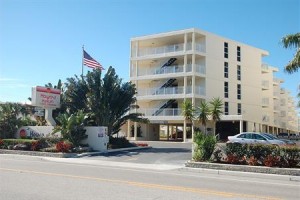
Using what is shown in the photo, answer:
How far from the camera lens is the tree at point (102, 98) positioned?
103 ft

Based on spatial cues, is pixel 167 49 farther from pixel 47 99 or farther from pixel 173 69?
pixel 47 99

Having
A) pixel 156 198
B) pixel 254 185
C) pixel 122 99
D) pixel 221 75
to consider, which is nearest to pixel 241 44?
pixel 221 75

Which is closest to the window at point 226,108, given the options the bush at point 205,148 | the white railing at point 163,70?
the white railing at point 163,70

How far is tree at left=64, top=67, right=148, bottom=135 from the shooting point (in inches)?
1234

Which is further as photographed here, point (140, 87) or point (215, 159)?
point (140, 87)

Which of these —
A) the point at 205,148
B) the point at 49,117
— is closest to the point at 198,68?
the point at 49,117

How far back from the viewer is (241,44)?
175ft

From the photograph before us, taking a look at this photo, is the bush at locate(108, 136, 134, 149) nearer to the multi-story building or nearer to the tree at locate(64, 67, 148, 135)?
the tree at locate(64, 67, 148, 135)

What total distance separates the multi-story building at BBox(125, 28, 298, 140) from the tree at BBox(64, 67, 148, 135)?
14224mm

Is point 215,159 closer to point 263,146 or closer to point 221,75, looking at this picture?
point 263,146

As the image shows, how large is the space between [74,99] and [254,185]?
74.6 feet

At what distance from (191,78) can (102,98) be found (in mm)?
18747

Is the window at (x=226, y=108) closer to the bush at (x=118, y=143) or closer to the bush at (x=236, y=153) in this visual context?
the bush at (x=118, y=143)

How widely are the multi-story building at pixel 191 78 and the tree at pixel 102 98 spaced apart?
560 inches
